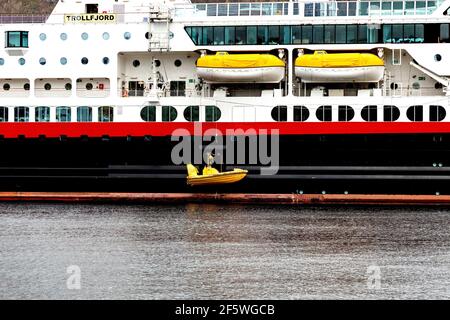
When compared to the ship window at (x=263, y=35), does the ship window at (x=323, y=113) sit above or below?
below

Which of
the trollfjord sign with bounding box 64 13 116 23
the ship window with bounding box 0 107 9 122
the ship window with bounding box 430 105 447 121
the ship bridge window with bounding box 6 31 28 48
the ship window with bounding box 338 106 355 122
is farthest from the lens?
the ship bridge window with bounding box 6 31 28 48

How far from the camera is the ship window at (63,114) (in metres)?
43.0

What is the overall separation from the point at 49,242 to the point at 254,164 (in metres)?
13.5

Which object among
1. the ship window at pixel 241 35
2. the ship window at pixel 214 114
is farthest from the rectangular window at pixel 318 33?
the ship window at pixel 214 114

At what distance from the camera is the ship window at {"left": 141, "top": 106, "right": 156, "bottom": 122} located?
140 ft

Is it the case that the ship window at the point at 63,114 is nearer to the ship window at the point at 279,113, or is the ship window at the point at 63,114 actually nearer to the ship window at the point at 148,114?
the ship window at the point at 148,114

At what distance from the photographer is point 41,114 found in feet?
142

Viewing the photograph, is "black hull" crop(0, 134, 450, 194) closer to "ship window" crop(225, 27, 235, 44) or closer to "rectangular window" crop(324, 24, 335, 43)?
"rectangular window" crop(324, 24, 335, 43)

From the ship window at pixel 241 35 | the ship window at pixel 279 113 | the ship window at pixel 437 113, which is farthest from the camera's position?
the ship window at pixel 241 35

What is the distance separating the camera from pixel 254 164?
4222 centimetres

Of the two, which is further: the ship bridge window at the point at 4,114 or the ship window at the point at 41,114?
the ship bridge window at the point at 4,114

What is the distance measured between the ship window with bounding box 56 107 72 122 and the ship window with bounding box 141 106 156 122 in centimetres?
335

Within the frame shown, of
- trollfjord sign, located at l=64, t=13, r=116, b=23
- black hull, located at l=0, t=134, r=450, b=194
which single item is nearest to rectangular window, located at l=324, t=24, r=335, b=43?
black hull, located at l=0, t=134, r=450, b=194

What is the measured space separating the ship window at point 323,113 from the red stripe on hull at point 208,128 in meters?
0.41
